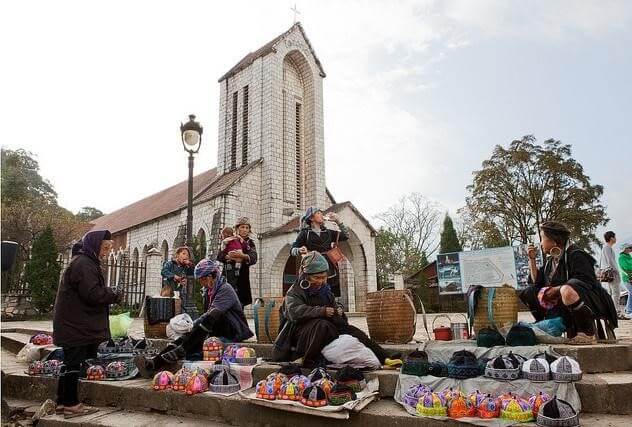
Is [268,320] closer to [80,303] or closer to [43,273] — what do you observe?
[80,303]

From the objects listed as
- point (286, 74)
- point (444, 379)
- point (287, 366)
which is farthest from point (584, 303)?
point (286, 74)

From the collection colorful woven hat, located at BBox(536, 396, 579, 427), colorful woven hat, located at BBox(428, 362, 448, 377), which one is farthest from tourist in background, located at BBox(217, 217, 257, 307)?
colorful woven hat, located at BBox(536, 396, 579, 427)

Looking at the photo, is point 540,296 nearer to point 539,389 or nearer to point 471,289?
point 471,289

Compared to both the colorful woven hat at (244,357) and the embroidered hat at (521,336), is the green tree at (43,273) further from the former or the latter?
the embroidered hat at (521,336)

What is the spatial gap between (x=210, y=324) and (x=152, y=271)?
13.6 metres

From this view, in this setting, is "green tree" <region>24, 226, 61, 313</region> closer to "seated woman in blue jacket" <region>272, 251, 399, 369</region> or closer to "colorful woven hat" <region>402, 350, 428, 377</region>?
"seated woman in blue jacket" <region>272, 251, 399, 369</region>

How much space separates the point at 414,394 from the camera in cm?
363

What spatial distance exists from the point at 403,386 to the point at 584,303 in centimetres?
196

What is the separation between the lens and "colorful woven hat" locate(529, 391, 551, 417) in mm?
3246

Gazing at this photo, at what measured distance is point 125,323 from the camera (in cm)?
656

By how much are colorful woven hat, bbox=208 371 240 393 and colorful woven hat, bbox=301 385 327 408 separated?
37.9 inches

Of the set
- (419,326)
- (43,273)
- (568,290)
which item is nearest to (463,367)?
(568,290)

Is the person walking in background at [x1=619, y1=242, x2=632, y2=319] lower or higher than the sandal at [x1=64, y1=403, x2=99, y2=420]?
higher

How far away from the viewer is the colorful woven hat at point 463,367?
3.87m
